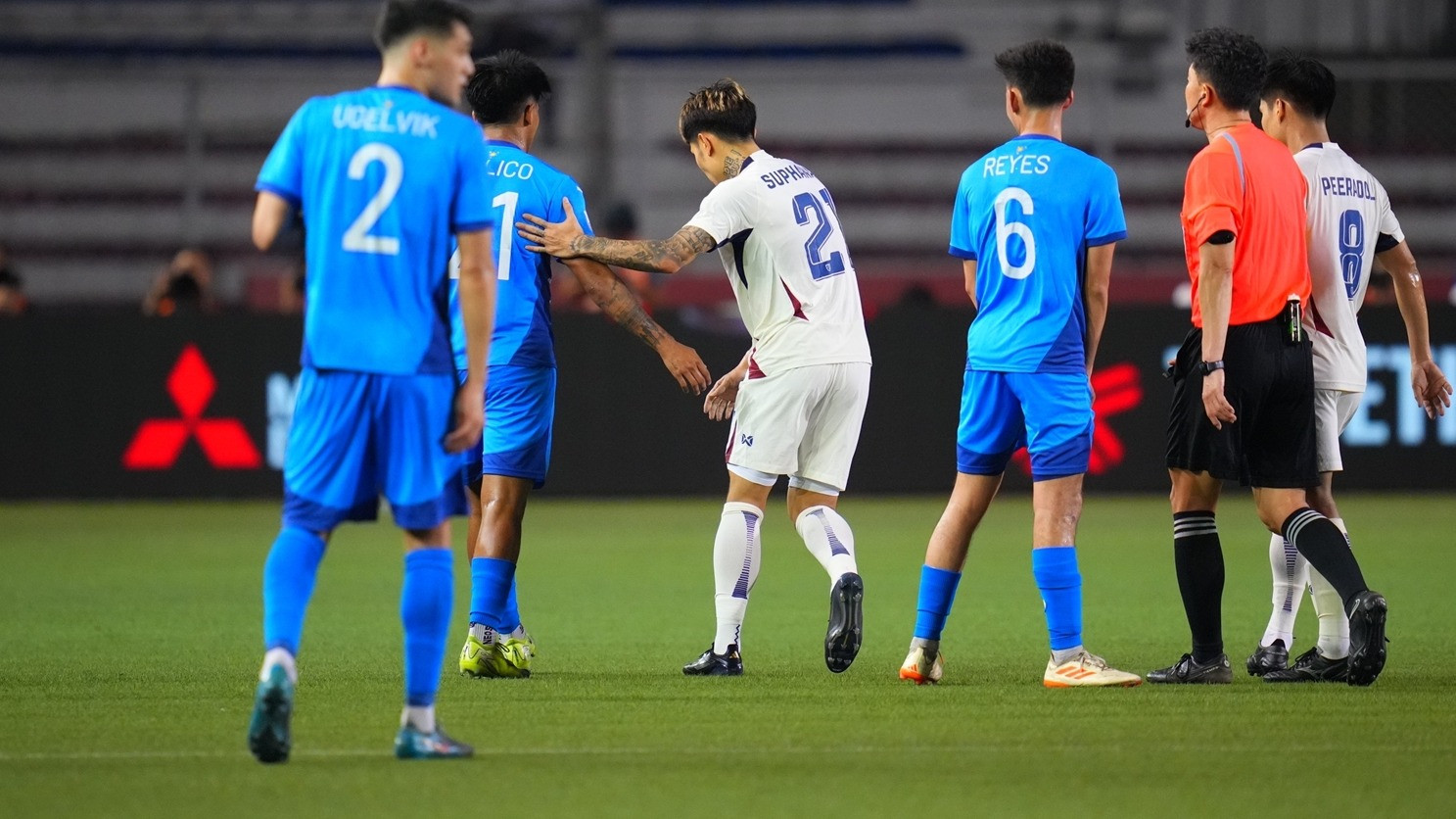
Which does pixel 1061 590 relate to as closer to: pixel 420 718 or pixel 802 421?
pixel 802 421

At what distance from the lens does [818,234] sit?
661 centimetres

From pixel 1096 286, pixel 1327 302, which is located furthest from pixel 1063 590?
pixel 1327 302

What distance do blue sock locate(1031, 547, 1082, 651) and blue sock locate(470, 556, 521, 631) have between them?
1.85 metres

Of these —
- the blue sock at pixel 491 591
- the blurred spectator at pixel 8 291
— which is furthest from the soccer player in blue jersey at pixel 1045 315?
the blurred spectator at pixel 8 291

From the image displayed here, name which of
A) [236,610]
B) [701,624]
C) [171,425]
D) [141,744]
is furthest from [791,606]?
[171,425]

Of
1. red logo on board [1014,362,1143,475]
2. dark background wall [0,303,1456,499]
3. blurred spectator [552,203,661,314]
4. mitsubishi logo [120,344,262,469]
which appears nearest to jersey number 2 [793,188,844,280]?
dark background wall [0,303,1456,499]

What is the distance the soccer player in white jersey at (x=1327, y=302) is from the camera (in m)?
6.50

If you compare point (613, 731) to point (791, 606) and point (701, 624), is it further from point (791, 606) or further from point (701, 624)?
point (791, 606)

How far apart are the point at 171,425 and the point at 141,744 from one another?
32.0 ft

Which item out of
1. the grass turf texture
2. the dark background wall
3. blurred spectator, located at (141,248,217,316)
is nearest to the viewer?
the grass turf texture

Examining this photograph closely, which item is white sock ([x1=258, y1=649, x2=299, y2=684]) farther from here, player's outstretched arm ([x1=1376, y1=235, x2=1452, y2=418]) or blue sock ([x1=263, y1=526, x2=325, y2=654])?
player's outstretched arm ([x1=1376, y1=235, x2=1452, y2=418])

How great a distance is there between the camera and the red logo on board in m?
14.3

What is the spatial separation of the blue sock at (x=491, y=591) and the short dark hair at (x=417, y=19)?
7.58 ft

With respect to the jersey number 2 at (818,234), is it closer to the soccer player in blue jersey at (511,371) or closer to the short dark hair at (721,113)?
the short dark hair at (721,113)
